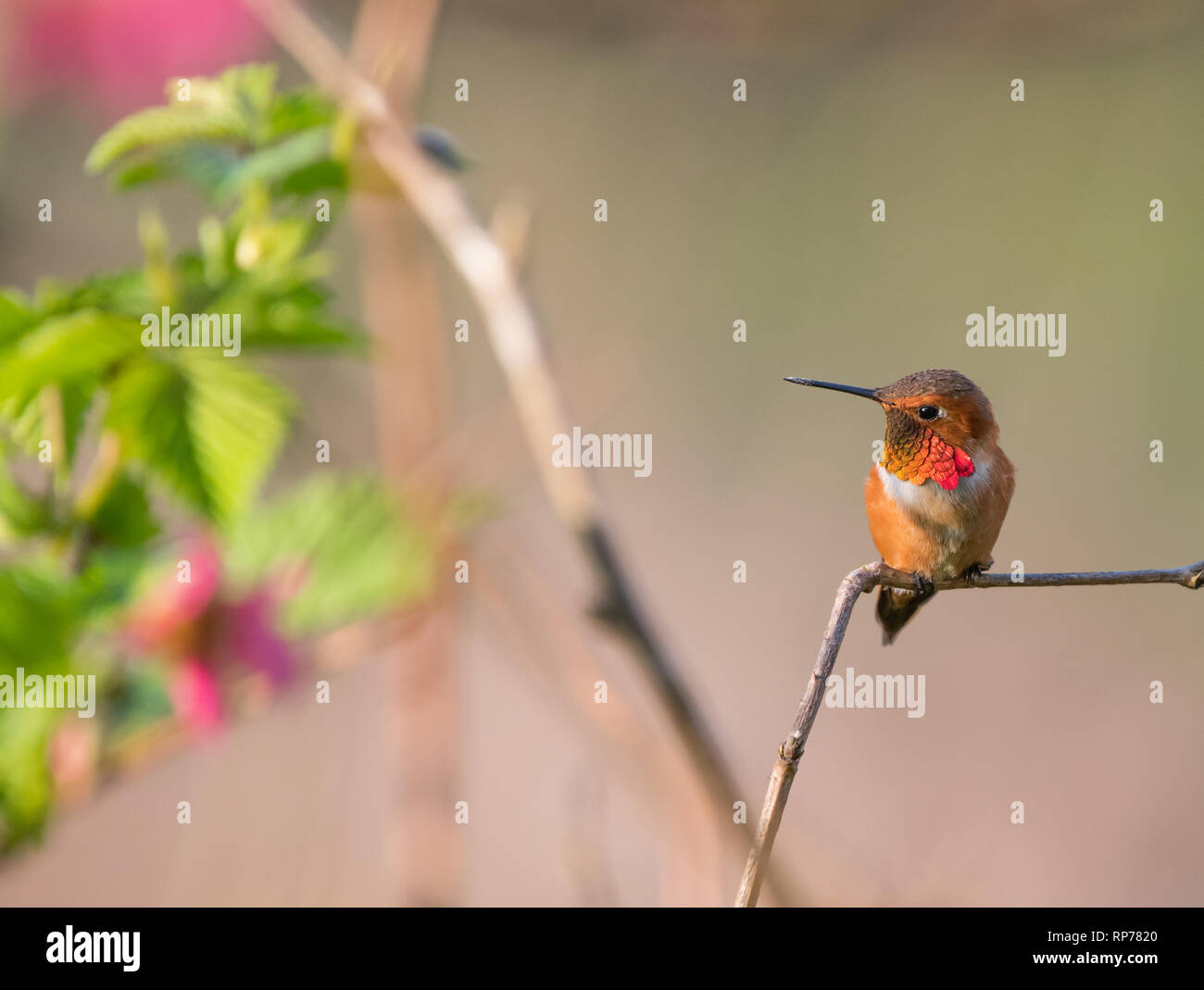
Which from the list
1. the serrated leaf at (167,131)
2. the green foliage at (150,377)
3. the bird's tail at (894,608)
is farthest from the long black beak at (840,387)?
the serrated leaf at (167,131)

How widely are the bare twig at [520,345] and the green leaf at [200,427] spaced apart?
20 centimetres

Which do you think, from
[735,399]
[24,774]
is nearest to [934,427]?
[24,774]

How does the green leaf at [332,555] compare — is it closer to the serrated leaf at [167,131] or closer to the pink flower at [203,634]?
the pink flower at [203,634]

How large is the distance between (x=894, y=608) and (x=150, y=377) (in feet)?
1.96

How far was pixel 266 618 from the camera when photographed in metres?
0.99

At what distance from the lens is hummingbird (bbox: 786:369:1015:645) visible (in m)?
0.65

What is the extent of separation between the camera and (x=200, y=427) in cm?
81

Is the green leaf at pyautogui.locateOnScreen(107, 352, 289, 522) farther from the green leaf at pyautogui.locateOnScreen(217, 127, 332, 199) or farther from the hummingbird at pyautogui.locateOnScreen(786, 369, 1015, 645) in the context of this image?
the hummingbird at pyautogui.locateOnScreen(786, 369, 1015, 645)

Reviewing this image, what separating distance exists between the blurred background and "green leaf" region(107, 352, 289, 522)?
41cm

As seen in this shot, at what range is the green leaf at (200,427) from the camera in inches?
31.0

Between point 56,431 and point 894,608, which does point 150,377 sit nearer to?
point 56,431

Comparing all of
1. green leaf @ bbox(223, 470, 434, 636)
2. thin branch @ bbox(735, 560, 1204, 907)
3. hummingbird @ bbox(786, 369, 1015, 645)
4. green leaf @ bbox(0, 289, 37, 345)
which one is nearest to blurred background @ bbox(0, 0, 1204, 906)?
green leaf @ bbox(223, 470, 434, 636)

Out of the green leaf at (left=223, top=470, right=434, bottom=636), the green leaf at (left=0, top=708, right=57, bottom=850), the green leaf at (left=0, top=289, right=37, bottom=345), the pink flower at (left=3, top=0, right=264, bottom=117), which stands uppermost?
the pink flower at (left=3, top=0, right=264, bottom=117)

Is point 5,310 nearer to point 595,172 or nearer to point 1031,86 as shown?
point 595,172
